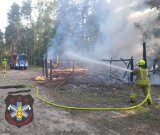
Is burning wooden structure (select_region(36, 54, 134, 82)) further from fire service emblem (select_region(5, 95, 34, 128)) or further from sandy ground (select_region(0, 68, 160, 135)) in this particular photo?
fire service emblem (select_region(5, 95, 34, 128))

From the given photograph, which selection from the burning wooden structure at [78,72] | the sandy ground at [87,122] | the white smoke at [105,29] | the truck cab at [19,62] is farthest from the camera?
the truck cab at [19,62]

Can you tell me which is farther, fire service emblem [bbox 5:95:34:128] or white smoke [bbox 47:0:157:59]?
white smoke [bbox 47:0:157:59]

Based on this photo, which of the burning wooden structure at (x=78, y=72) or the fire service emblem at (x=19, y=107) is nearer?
the fire service emblem at (x=19, y=107)

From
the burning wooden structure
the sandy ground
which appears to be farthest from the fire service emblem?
A: the burning wooden structure

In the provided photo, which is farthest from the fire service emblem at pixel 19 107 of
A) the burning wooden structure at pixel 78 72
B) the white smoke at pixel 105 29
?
the white smoke at pixel 105 29

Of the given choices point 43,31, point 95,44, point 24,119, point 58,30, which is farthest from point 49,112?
point 43,31

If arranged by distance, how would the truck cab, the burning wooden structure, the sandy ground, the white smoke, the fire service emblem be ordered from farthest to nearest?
the truck cab < the white smoke < the burning wooden structure < the sandy ground < the fire service emblem

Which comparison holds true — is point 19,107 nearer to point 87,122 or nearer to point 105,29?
point 87,122

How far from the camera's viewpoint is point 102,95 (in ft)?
37.7

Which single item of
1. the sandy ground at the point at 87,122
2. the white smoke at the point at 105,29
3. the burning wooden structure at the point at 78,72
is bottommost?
the sandy ground at the point at 87,122

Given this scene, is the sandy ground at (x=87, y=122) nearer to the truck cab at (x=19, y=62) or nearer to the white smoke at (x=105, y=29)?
the white smoke at (x=105, y=29)

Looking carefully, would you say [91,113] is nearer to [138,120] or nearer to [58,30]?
[138,120]

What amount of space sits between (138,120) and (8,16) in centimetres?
5381

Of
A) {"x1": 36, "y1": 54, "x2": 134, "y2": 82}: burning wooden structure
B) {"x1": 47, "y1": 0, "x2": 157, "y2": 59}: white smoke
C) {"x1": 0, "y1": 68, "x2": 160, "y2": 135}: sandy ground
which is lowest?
{"x1": 0, "y1": 68, "x2": 160, "y2": 135}: sandy ground
